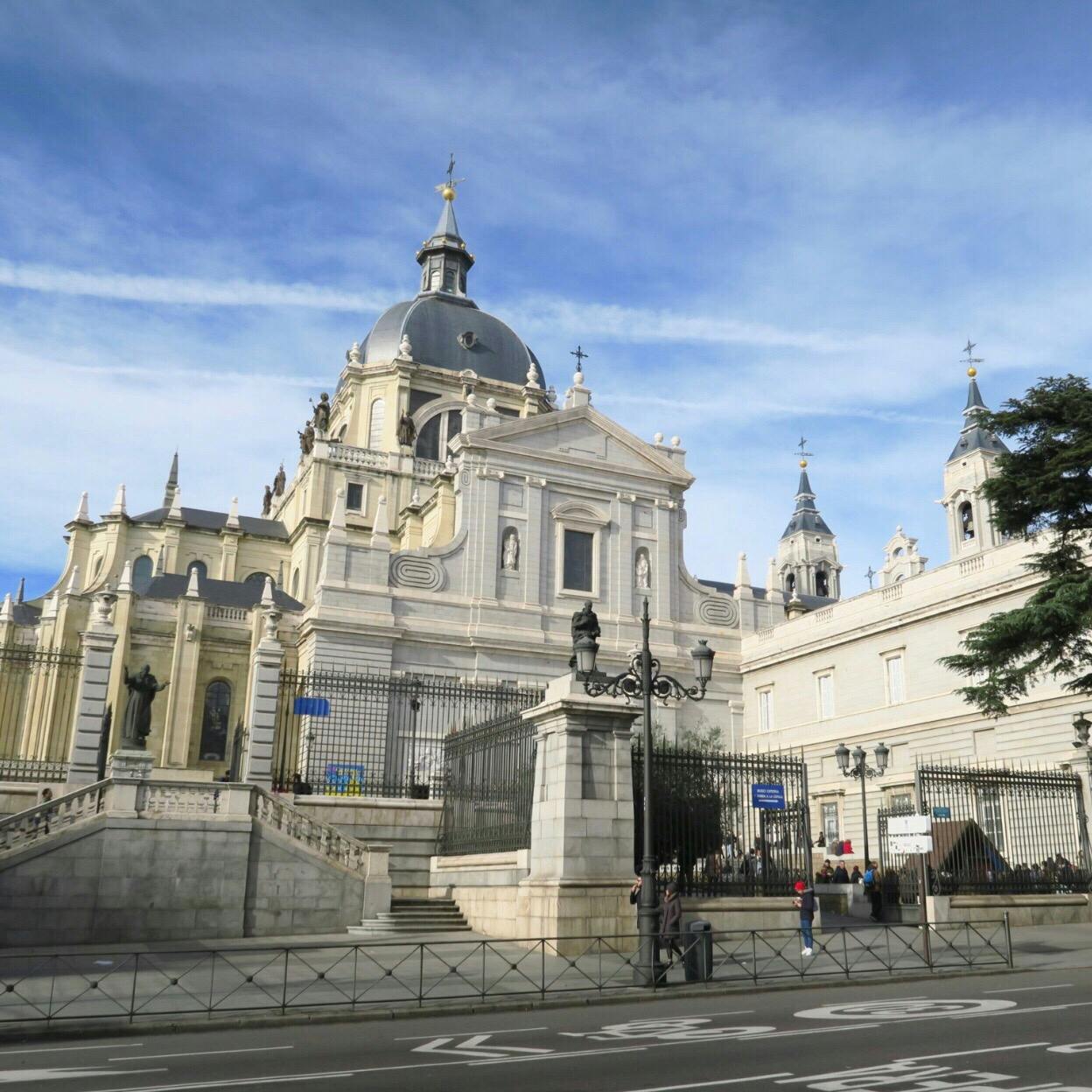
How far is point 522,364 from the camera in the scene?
68.3 metres

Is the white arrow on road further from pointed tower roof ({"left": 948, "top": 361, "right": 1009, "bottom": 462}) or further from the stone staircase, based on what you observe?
pointed tower roof ({"left": 948, "top": 361, "right": 1009, "bottom": 462})

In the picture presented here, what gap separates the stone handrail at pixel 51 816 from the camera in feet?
58.9

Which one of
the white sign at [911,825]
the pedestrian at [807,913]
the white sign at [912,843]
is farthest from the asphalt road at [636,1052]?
the pedestrian at [807,913]

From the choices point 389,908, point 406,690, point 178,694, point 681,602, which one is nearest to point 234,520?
point 178,694

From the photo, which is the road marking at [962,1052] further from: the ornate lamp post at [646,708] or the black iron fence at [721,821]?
the black iron fence at [721,821]

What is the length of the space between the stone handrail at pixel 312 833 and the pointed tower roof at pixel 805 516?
81401 mm

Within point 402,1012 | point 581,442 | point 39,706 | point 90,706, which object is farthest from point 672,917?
point 581,442

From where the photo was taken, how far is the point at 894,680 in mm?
36406

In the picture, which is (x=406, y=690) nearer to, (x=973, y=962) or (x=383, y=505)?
(x=973, y=962)

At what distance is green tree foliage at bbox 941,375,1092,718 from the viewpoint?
2167cm

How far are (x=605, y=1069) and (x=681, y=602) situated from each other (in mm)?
37735

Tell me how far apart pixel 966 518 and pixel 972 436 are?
5.83 m

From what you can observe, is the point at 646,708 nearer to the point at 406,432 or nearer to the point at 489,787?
the point at 489,787

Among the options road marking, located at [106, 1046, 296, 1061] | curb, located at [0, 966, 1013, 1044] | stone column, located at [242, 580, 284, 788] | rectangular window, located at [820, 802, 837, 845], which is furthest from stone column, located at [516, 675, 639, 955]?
rectangular window, located at [820, 802, 837, 845]
